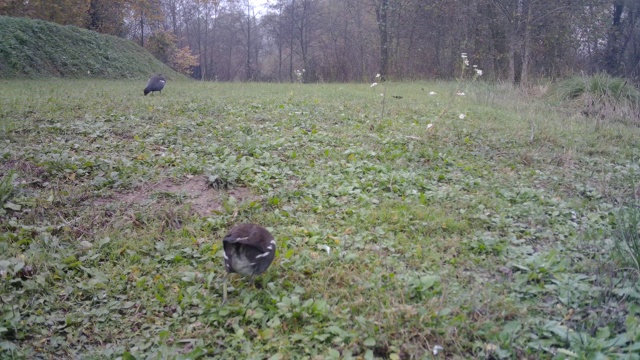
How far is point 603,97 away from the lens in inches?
373

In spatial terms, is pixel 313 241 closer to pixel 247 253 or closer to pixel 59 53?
pixel 247 253

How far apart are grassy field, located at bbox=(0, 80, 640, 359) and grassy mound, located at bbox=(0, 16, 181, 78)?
8742mm

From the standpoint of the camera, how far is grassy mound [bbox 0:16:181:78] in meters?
14.1

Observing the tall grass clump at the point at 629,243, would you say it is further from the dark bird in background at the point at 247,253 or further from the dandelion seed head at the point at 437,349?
the dark bird in background at the point at 247,253

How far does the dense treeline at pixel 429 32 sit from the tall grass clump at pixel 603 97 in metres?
1.91

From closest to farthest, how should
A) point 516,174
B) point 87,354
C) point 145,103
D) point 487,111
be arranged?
point 87,354 → point 516,174 → point 145,103 → point 487,111

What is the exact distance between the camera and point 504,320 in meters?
2.80

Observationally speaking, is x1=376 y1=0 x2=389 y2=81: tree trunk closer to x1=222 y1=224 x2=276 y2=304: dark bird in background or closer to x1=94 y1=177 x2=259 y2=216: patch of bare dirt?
x1=94 y1=177 x2=259 y2=216: patch of bare dirt

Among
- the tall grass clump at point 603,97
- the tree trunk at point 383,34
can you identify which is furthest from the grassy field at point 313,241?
the tree trunk at point 383,34

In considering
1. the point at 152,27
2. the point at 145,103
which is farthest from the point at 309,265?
the point at 152,27

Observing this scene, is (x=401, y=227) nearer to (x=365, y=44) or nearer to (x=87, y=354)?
(x=87, y=354)

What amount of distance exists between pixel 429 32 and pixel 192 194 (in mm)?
15823

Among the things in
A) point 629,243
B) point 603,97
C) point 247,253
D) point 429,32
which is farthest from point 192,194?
point 429,32

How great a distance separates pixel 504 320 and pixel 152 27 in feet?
100.0
